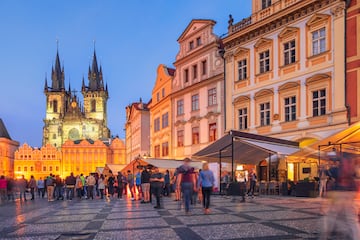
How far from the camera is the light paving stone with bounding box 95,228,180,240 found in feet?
29.0

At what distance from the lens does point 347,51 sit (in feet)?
75.4

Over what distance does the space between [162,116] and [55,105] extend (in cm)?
11404

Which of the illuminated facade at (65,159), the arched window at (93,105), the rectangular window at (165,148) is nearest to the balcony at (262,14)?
the rectangular window at (165,148)

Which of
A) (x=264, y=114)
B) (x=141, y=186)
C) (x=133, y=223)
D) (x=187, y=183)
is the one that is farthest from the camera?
(x=264, y=114)

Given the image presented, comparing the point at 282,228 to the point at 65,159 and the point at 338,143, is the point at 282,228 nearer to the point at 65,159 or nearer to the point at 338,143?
the point at 338,143

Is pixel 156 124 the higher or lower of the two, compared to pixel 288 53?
lower

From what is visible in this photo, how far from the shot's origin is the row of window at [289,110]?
24.6 metres

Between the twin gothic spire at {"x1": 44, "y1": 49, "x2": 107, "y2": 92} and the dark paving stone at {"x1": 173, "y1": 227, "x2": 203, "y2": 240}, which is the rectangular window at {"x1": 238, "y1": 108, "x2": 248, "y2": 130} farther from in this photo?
the twin gothic spire at {"x1": 44, "y1": 49, "x2": 107, "y2": 92}

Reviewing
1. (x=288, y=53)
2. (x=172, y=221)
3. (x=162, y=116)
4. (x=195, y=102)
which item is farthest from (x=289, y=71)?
(x=162, y=116)

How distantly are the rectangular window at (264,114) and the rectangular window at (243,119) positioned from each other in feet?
Answer: 5.63

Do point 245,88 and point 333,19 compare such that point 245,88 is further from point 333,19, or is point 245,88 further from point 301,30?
point 333,19

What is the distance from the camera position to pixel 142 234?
9.27m

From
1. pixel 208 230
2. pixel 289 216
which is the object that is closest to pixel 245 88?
pixel 289 216

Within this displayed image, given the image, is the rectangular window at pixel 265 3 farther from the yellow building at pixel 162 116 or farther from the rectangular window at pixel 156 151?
the rectangular window at pixel 156 151
